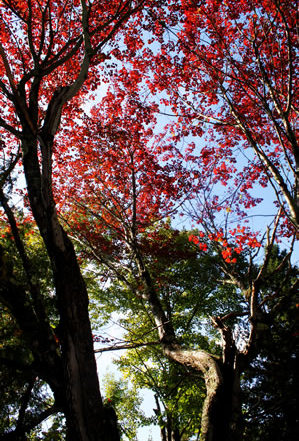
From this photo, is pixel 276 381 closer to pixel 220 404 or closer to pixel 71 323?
pixel 220 404

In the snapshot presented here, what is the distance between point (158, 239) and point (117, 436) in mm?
9909

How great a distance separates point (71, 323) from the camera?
3.32 metres

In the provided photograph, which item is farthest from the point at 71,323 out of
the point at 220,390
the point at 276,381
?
the point at 276,381

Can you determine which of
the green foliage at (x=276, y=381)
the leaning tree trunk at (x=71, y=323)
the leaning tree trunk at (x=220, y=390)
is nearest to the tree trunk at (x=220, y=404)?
the leaning tree trunk at (x=220, y=390)

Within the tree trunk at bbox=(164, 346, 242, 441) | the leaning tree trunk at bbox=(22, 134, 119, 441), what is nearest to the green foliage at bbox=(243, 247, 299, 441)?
the tree trunk at bbox=(164, 346, 242, 441)

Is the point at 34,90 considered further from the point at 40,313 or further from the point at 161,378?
the point at 161,378

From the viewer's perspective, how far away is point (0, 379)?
4.42 metres

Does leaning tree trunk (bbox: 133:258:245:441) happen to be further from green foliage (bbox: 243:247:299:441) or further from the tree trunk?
green foliage (bbox: 243:247:299:441)

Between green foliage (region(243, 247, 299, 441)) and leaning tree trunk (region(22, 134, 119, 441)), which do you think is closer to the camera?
leaning tree trunk (region(22, 134, 119, 441))

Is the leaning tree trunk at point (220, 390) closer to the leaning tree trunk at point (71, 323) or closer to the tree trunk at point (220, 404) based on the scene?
the tree trunk at point (220, 404)

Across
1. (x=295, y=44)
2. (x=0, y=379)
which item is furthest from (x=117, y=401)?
(x=295, y=44)

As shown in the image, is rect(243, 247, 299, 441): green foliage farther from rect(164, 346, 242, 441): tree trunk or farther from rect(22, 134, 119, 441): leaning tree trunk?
rect(22, 134, 119, 441): leaning tree trunk

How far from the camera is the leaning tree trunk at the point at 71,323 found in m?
2.96

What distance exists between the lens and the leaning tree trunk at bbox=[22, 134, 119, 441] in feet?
9.71
